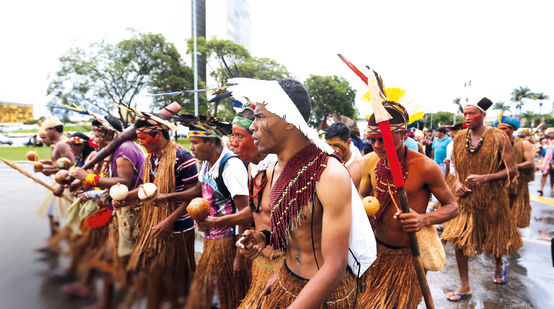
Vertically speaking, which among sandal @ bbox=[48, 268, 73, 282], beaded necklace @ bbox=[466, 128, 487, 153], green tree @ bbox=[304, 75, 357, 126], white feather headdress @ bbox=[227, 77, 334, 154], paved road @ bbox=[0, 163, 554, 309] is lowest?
paved road @ bbox=[0, 163, 554, 309]

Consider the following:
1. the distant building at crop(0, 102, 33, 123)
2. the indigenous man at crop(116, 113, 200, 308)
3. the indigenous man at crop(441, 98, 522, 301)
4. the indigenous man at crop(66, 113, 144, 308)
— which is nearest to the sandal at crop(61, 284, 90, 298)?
the indigenous man at crop(66, 113, 144, 308)

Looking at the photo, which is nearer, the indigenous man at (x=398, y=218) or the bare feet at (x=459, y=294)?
the indigenous man at (x=398, y=218)

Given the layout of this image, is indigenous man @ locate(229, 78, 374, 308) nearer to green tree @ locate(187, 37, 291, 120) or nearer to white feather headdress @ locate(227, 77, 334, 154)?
white feather headdress @ locate(227, 77, 334, 154)

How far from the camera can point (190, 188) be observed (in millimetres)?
3463

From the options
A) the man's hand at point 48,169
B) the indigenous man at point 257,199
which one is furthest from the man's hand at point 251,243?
the man's hand at point 48,169

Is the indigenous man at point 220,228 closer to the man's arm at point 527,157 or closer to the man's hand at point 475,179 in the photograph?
the man's hand at point 475,179

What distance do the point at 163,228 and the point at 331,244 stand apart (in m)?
2.47

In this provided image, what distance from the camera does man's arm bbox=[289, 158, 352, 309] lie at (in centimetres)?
131

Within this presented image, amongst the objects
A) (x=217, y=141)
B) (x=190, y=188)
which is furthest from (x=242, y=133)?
(x=190, y=188)

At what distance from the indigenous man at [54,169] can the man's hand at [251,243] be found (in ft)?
11.6

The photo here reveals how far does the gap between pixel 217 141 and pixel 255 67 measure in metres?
28.6

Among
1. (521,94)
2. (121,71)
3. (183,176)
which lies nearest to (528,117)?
(521,94)

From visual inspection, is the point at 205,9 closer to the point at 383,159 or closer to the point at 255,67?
the point at 255,67

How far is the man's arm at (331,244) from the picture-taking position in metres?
1.31
